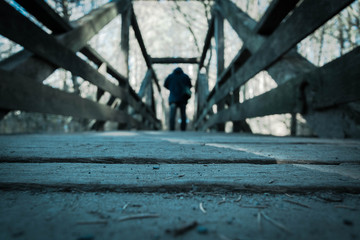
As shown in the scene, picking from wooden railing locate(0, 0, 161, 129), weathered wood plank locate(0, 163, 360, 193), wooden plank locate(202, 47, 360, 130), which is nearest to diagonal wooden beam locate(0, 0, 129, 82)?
wooden railing locate(0, 0, 161, 129)

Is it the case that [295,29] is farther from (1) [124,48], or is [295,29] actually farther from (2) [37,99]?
(1) [124,48]

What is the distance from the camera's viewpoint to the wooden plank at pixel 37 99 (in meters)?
1.48

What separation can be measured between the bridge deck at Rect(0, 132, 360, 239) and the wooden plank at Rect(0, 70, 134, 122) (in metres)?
0.99

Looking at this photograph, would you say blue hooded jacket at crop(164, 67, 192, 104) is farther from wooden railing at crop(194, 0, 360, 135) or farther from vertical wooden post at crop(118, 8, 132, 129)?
wooden railing at crop(194, 0, 360, 135)

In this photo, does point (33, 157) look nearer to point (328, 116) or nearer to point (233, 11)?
point (328, 116)

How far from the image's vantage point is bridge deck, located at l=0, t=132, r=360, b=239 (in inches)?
14.4

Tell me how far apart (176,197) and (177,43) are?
1567 centimetres

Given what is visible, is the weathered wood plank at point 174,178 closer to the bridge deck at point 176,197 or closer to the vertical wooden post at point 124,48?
the bridge deck at point 176,197

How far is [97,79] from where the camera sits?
2811 millimetres

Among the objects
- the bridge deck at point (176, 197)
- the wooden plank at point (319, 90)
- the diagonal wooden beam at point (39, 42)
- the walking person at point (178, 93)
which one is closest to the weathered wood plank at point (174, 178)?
the bridge deck at point (176, 197)

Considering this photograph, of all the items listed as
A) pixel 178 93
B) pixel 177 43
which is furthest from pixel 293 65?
pixel 177 43

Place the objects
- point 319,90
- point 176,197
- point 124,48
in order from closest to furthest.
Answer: point 176,197 < point 319,90 < point 124,48

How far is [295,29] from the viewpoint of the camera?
5.12 feet

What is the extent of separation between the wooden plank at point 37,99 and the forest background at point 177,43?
1.28 ft
